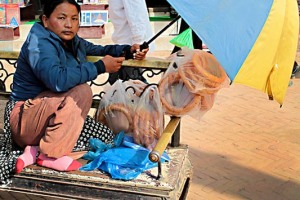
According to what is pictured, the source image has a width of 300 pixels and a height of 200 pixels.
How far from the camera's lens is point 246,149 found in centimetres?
470

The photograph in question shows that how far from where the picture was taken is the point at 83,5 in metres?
8.83

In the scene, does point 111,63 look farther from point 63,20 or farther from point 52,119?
point 52,119

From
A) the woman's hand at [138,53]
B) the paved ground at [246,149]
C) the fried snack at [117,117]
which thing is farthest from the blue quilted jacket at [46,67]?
the paved ground at [246,149]

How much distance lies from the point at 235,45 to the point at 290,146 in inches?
95.8

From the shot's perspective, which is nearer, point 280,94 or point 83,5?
point 280,94

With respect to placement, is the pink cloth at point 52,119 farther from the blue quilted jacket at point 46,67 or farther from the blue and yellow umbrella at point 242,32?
the blue and yellow umbrella at point 242,32

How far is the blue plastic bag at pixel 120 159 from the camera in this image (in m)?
2.83

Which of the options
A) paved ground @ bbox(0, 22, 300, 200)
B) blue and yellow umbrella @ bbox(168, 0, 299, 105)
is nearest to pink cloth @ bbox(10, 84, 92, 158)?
blue and yellow umbrella @ bbox(168, 0, 299, 105)

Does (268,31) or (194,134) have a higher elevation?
(268,31)

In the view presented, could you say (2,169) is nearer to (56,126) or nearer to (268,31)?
(56,126)

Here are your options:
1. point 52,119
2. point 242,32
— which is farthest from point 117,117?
point 242,32

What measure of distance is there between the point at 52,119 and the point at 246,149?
7.71 feet

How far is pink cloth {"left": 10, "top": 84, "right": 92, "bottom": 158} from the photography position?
2840 mm

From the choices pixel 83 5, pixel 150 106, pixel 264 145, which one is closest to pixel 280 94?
pixel 150 106
